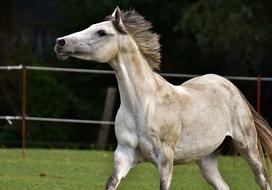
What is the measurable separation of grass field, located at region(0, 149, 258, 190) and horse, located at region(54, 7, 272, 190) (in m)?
2.11

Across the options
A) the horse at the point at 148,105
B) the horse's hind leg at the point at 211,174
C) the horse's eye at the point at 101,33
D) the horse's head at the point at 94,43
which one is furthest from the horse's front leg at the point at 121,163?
the horse's hind leg at the point at 211,174

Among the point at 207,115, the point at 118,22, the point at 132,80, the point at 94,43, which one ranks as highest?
the point at 118,22

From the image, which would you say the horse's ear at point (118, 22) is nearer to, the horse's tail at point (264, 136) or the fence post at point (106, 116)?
the horse's tail at point (264, 136)

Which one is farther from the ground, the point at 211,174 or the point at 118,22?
the point at 118,22

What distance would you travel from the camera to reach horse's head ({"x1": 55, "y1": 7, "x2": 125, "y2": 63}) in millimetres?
6793

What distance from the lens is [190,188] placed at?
9.63 meters

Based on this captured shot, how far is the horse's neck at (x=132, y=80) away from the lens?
7043 mm

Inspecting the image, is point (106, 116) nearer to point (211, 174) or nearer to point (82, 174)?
point (82, 174)

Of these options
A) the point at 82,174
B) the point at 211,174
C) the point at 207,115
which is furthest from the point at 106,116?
the point at 207,115

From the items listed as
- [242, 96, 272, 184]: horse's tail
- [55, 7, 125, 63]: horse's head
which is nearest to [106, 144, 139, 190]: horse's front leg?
[55, 7, 125, 63]: horse's head

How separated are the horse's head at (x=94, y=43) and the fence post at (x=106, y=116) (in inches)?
397

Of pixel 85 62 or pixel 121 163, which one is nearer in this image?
pixel 121 163

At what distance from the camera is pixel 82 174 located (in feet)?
35.5

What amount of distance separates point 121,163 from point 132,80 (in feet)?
2.42
